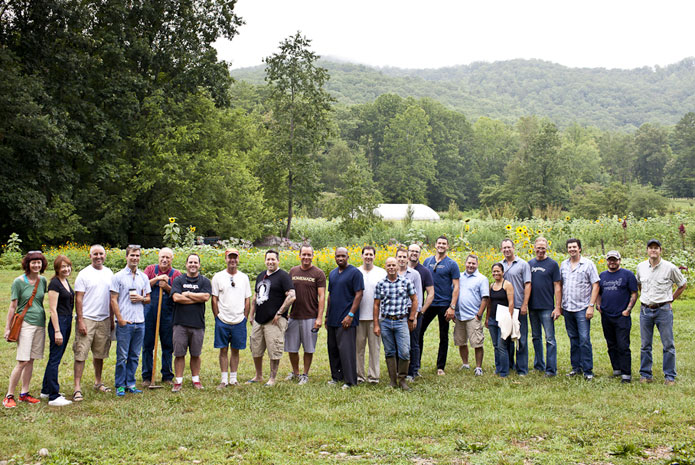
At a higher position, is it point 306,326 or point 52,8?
point 52,8

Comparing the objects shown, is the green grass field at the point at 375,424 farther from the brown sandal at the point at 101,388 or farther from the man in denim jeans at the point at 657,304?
the man in denim jeans at the point at 657,304

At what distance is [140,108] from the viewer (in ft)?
88.4

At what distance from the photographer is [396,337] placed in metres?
7.88

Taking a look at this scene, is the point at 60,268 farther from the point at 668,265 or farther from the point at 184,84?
the point at 184,84

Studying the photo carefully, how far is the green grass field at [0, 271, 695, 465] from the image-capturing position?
5273 mm

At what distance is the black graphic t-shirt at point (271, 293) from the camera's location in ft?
26.4

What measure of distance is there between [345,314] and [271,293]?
0.99 m

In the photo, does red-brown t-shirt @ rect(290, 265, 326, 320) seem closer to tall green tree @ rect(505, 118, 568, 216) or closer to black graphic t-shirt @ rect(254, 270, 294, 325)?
black graphic t-shirt @ rect(254, 270, 294, 325)

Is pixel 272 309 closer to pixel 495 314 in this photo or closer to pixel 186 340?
pixel 186 340

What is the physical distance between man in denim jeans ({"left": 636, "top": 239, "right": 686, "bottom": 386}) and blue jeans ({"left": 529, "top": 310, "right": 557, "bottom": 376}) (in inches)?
42.5

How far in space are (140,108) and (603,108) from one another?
192m

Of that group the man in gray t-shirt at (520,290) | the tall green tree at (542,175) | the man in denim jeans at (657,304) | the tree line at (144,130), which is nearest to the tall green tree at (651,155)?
the tall green tree at (542,175)

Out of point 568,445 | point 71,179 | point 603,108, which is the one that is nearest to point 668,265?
point 568,445

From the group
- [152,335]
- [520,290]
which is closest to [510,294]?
[520,290]
